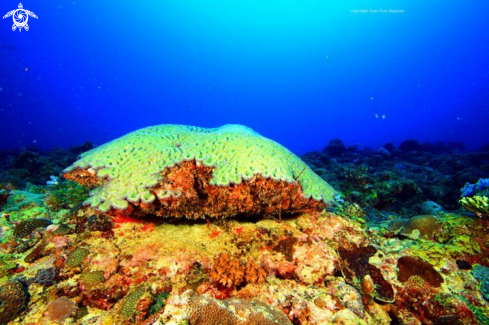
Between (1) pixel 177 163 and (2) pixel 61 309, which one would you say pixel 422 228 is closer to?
(1) pixel 177 163

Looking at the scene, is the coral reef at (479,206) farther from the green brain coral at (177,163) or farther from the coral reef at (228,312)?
the coral reef at (228,312)

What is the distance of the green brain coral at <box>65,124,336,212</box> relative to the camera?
358 centimetres

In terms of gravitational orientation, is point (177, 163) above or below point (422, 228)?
above

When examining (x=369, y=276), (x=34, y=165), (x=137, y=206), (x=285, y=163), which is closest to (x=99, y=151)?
(x=137, y=206)

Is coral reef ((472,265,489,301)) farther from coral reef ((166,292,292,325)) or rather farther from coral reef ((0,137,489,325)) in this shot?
coral reef ((166,292,292,325))

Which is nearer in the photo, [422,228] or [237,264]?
[237,264]

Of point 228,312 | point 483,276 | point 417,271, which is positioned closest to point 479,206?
point 483,276

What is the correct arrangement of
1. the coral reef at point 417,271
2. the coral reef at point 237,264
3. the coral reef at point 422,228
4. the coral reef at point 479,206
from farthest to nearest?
the coral reef at point 422,228 → the coral reef at point 479,206 → the coral reef at point 417,271 → the coral reef at point 237,264

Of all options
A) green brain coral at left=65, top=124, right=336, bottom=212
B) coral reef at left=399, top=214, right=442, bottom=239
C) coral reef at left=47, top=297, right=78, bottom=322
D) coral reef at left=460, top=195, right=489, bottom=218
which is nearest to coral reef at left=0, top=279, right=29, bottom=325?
coral reef at left=47, top=297, right=78, bottom=322

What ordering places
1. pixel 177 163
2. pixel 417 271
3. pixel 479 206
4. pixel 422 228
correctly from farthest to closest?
pixel 422 228
pixel 479 206
pixel 177 163
pixel 417 271

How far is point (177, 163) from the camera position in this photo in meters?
3.90

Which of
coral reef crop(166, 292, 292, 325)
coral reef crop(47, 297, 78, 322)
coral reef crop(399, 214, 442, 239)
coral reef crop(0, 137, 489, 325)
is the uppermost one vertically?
coral reef crop(399, 214, 442, 239)

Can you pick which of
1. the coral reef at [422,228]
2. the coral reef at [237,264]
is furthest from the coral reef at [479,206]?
the coral reef at [422,228]

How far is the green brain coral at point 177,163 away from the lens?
141 inches
